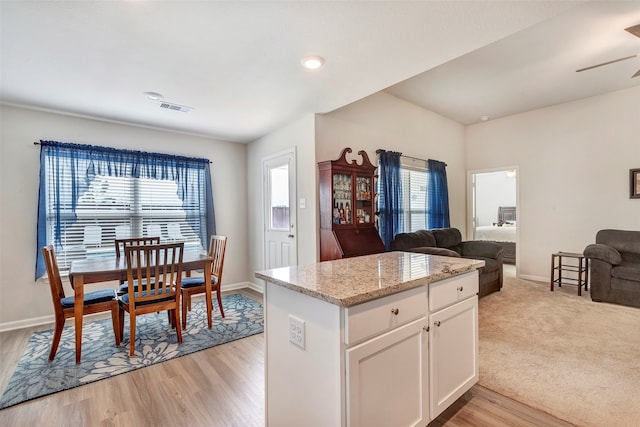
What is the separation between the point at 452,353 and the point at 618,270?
3.64 meters

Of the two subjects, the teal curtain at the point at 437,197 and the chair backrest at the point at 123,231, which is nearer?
the chair backrest at the point at 123,231

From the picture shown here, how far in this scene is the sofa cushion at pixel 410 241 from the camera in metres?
4.41

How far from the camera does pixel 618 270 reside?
3.85 meters

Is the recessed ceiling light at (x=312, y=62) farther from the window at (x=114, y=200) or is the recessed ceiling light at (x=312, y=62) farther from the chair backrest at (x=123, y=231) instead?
the chair backrest at (x=123, y=231)

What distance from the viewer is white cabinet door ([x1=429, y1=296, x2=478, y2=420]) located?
5.49ft

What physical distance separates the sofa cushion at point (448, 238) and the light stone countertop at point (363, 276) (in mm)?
2911

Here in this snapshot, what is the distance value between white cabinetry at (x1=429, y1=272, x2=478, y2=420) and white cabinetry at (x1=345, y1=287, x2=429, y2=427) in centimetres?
9

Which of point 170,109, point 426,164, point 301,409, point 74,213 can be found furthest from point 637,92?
point 74,213

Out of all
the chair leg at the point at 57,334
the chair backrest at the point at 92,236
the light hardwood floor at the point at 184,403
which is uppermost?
the chair backrest at the point at 92,236

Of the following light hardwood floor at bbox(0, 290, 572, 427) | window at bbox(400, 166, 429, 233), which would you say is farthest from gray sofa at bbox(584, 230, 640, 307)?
light hardwood floor at bbox(0, 290, 572, 427)

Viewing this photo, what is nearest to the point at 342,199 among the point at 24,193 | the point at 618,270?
the point at 618,270

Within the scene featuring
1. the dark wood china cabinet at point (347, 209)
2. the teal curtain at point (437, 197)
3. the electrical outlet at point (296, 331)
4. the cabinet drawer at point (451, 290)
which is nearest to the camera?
the electrical outlet at point (296, 331)

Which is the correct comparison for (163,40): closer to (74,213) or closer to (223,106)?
(223,106)

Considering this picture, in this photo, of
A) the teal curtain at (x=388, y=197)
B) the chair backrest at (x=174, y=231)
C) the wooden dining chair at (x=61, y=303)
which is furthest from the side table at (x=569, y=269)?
the wooden dining chair at (x=61, y=303)
